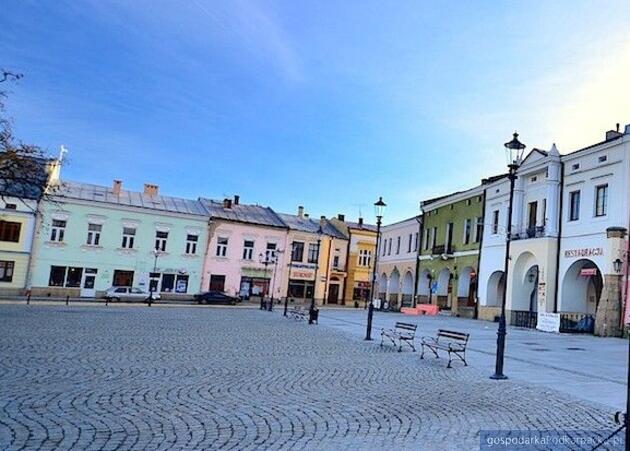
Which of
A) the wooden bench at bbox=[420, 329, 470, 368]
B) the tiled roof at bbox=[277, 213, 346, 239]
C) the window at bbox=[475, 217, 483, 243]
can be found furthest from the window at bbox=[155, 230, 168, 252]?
the wooden bench at bbox=[420, 329, 470, 368]

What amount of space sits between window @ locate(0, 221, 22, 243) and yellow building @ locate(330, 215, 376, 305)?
31609mm

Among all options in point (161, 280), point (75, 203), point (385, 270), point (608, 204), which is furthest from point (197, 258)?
point (608, 204)

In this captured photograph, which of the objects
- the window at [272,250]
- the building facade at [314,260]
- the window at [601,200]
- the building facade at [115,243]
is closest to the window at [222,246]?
the building facade at [115,243]

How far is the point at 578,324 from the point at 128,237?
33401mm

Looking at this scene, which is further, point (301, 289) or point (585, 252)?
point (301, 289)

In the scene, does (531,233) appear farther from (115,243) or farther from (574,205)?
(115,243)

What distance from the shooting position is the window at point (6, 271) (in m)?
38.0

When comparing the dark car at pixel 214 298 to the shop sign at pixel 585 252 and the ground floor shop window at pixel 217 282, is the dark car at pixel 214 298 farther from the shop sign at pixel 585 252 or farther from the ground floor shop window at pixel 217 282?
Answer: the shop sign at pixel 585 252

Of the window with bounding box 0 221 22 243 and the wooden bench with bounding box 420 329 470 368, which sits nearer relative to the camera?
the wooden bench with bounding box 420 329 470 368

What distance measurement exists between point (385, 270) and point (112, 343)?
136 ft

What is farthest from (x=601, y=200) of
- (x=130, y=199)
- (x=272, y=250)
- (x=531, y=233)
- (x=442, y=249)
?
(x=130, y=199)

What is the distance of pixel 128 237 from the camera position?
141 feet

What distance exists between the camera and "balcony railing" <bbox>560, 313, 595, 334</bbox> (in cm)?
2478

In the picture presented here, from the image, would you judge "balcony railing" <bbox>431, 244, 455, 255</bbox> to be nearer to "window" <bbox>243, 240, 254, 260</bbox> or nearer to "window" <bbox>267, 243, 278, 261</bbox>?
"window" <bbox>267, 243, 278, 261</bbox>
